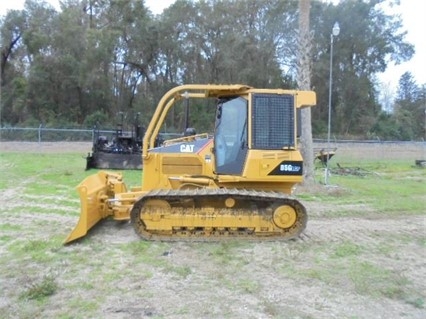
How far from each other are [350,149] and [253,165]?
72.7 ft

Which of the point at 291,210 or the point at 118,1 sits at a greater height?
the point at 118,1

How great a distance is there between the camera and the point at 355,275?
16.4 ft

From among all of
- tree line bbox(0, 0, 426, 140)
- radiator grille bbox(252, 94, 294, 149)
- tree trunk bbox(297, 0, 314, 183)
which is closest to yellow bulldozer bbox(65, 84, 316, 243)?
radiator grille bbox(252, 94, 294, 149)

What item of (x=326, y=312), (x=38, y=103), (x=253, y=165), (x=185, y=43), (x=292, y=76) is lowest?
(x=326, y=312)

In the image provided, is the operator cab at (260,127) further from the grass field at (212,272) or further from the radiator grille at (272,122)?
the grass field at (212,272)

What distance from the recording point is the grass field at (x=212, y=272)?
4.03 meters

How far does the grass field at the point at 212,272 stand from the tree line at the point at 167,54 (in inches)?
1176

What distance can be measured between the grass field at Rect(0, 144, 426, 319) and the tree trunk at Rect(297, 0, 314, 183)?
3.72 meters

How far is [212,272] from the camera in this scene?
198 inches

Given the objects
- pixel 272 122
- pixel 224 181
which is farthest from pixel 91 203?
pixel 272 122

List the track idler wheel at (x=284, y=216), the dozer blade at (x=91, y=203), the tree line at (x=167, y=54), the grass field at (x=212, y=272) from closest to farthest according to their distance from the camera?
1. the grass field at (x=212, y=272)
2. the dozer blade at (x=91, y=203)
3. the track idler wheel at (x=284, y=216)
4. the tree line at (x=167, y=54)

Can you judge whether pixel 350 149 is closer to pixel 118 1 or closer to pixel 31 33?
pixel 118 1

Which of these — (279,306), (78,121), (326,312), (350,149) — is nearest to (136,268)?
(279,306)

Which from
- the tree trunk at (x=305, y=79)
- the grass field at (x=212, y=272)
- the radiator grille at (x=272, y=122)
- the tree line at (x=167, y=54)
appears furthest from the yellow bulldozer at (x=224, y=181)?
the tree line at (x=167, y=54)
